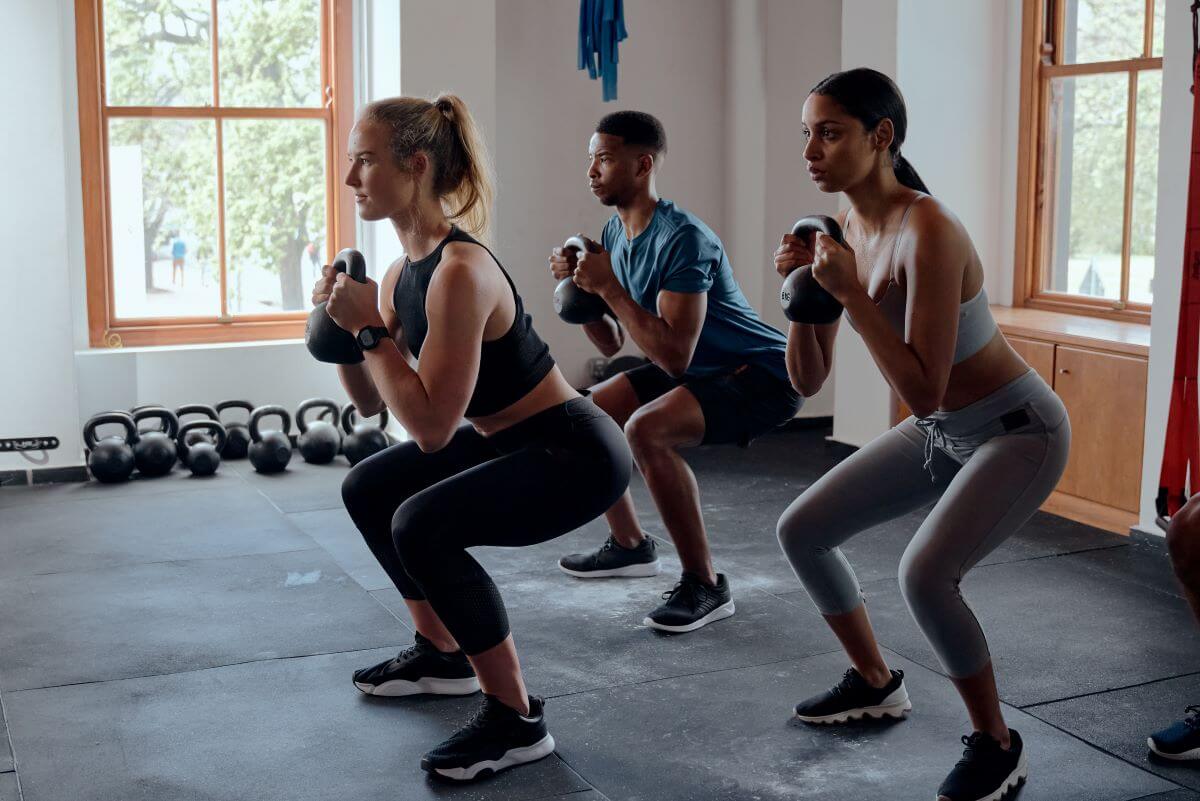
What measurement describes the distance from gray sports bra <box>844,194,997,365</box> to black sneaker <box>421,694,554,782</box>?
98cm

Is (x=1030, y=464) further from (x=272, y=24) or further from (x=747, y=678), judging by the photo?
(x=272, y=24)

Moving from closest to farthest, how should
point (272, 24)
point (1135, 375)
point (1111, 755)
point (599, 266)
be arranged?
point (1111, 755)
point (599, 266)
point (1135, 375)
point (272, 24)

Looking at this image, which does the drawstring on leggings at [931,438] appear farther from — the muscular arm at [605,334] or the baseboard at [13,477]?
the baseboard at [13,477]

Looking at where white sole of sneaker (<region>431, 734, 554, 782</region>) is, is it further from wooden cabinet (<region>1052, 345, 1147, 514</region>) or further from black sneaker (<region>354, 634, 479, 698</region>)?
wooden cabinet (<region>1052, 345, 1147, 514</region>)

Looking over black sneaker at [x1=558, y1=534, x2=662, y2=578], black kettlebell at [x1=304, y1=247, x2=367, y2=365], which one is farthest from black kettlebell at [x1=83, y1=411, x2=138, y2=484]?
black kettlebell at [x1=304, y1=247, x2=367, y2=365]

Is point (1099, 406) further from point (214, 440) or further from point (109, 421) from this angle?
point (109, 421)

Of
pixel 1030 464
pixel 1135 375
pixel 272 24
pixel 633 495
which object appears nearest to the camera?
pixel 1030 464

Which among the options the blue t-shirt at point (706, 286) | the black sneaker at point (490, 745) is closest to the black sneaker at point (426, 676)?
the black sneaker at point (490, 745)

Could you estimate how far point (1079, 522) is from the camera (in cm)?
450

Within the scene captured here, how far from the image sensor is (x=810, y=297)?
95.8 inches

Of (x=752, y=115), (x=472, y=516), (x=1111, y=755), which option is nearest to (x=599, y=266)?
(x=472, y=516)

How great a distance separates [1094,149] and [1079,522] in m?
1.49

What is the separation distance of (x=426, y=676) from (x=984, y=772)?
3.93ft

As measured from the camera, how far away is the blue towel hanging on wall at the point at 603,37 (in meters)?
5.54
